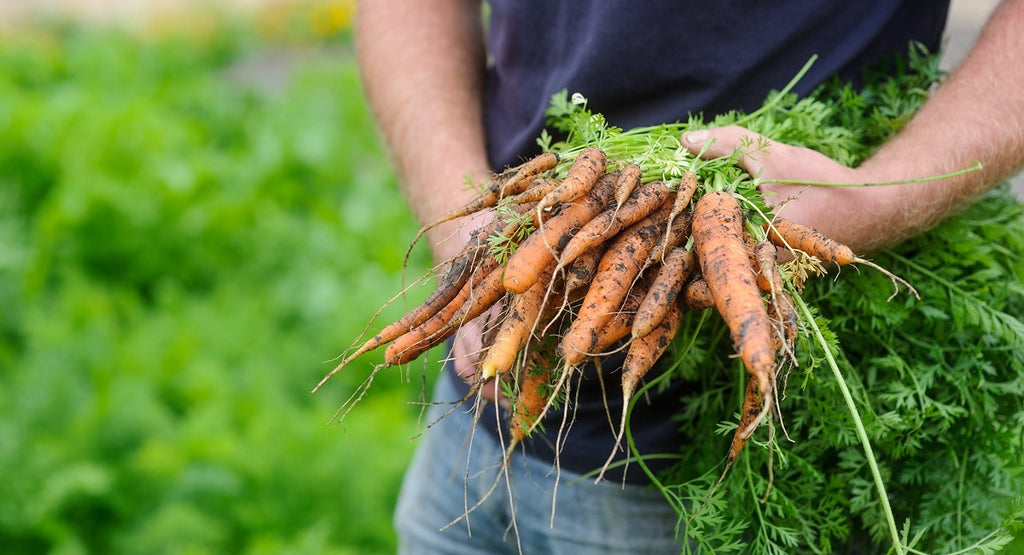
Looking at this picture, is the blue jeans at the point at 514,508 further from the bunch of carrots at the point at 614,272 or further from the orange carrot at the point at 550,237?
the orange carrot at the point at 550,237

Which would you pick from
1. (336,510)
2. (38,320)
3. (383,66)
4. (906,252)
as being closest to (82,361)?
(38,320)

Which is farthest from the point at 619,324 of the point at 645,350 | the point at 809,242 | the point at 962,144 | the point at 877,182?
the point at 962,144

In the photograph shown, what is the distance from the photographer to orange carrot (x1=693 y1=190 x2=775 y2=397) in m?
1.24

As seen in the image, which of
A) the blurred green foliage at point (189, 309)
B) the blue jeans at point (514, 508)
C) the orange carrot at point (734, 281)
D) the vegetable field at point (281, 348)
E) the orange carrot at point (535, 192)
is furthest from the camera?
the blurred green foliage at point (189, 309)

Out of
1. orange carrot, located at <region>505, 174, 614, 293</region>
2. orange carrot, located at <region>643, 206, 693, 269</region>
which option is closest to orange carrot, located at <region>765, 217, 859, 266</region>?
orange carrot, located at <region>643, 206, 693, 269</region>

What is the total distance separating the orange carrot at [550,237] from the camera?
1.37 m

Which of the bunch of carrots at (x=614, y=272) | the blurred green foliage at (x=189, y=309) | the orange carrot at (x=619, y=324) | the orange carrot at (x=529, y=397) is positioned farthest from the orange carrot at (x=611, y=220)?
the blurred green foliage at (x=189, y=309)

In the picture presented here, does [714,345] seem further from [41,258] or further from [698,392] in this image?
[41,258]

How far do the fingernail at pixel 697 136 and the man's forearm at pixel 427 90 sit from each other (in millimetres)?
500

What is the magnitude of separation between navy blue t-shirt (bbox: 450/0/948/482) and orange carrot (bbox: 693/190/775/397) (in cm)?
40

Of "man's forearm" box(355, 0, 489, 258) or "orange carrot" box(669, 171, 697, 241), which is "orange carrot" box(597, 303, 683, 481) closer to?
"orange carrot" box(669, 171, 697, 241)

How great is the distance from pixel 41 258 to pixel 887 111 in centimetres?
404

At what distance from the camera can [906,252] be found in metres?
1.70

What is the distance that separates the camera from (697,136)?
146 cm
